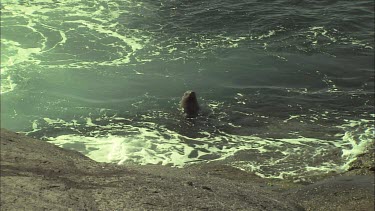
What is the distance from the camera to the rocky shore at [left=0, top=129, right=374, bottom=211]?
5809mm

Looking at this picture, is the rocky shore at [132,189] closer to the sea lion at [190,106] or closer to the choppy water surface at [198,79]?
the choppy water surface at [198,79]

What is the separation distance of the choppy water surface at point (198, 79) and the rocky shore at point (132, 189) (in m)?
1.50

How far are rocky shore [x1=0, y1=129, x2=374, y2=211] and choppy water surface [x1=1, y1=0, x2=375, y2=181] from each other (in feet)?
4.93

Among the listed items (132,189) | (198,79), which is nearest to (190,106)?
(198,79)

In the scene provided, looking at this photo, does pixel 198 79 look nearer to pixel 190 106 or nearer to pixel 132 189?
pixel 190 106

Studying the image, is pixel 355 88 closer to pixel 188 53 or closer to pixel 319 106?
pixel 319 106

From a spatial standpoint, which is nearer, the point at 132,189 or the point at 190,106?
the point at 132,189

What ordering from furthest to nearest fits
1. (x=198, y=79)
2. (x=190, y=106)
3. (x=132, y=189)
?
(x=198, y=79) → (x=190, y=106) → (x=132, y=189)

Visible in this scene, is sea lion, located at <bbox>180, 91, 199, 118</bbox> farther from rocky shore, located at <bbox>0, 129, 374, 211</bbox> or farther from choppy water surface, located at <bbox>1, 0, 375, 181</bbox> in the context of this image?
rocky shore, located at <bbox>0, 129, 374, 211</bbox>

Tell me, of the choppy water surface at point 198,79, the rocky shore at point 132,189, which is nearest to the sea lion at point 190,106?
the choppy water surface at point 198,79

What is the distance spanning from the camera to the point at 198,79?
49.3 ft

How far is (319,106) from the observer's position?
13383 mm

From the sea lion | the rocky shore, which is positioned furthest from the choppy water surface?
the rocky shore

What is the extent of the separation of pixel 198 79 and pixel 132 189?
8.85m
